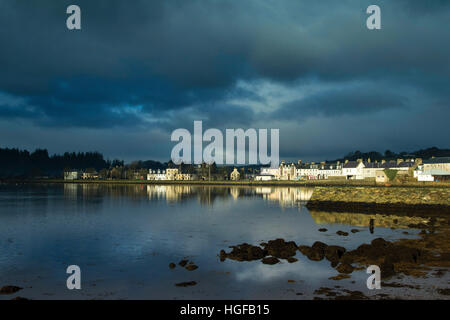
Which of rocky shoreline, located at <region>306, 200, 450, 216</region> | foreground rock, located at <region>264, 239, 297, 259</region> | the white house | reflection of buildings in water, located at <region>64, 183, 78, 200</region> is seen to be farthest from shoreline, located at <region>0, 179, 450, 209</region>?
the white house

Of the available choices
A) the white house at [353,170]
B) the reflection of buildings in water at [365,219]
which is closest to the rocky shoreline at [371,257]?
the reflection of buildings in water at [365,219]

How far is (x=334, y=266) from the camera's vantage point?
21.2 metres

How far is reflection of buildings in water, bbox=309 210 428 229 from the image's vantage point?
126 feet

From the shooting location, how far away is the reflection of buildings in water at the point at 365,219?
38272 millimetres

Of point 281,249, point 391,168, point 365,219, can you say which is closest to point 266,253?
point 281,249

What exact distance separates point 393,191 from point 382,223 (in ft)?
59.7

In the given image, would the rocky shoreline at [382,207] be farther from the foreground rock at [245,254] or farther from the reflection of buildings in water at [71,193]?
the reflection of buildings in water at [71,193]

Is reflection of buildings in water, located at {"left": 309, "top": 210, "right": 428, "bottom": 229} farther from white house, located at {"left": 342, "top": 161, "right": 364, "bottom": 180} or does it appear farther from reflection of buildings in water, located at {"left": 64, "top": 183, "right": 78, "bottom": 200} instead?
white house, located at {"left": 342, "top": 161, "right": 364, "bottom": 180}

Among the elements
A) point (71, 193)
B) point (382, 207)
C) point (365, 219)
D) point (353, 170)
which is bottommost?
point (71, 193)

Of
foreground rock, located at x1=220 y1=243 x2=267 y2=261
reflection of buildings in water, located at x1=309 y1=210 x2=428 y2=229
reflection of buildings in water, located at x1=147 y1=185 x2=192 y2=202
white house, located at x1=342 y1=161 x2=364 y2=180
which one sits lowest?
reflection of buildings in water, located at x1=147 y1=185 x2=192 y2=202

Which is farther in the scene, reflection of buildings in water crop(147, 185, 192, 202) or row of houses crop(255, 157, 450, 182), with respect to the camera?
row of houses crop(255, 157, 450, 182)

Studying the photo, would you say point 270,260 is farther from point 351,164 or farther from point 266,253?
point 351,164

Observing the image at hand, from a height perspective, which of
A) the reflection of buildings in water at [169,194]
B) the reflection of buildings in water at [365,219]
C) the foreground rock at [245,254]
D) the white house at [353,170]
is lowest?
the reflection of buildings in water at [169,194]

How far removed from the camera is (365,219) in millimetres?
42938
